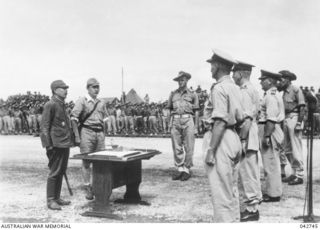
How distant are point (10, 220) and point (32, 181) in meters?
A: 2.65

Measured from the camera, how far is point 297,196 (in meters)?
6.36

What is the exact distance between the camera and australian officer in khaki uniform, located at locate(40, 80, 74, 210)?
572 cm

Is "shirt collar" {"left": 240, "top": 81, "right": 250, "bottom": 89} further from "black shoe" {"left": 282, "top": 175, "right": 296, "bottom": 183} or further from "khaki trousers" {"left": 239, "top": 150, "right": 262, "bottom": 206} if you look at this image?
"black shoe" {"left": 282, "top": 175, "right": 296, "bottom": 183}

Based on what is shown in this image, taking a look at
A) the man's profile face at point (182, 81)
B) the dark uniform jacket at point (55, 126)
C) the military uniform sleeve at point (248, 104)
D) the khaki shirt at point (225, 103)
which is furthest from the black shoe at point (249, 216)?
the man's profile face at point (182, 81)

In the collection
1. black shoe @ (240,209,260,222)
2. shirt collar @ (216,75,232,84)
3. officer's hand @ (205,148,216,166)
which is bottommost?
black shoe @ (240,209,260,222)

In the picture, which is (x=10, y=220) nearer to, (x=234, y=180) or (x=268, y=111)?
(x=234, y=180)

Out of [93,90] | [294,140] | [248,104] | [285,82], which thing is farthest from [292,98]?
[93,90]

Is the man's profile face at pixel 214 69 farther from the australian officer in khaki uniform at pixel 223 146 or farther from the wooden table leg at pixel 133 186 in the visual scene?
the wooden table leg at pixel 133 186

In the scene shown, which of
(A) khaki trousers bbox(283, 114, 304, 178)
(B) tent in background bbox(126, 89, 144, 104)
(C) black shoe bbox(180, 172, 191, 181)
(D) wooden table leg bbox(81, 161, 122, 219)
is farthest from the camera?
(B) tent in background bbox(126, 89, 144, 104)

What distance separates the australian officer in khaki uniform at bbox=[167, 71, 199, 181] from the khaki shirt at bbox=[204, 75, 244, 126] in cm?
394

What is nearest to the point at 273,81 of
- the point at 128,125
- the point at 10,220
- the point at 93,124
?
the point at 93,124

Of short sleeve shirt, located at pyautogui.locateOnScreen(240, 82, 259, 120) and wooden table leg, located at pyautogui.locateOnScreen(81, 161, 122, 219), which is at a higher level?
short sleeve shirt, located at pyautogui.locateOnScreen(240, 82, 259, 120)

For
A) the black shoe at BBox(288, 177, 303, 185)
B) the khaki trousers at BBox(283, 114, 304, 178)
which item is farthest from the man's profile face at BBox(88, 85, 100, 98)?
the black shoe at BBox(288, 177, 303, 185)

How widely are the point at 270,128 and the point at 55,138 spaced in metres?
3.08
